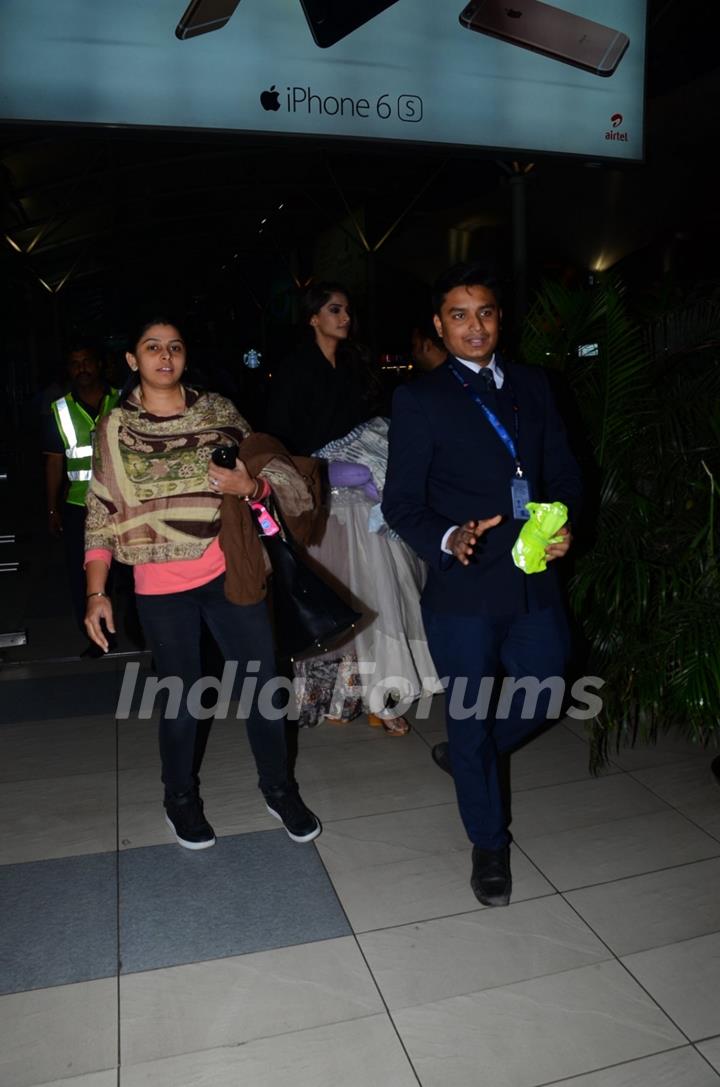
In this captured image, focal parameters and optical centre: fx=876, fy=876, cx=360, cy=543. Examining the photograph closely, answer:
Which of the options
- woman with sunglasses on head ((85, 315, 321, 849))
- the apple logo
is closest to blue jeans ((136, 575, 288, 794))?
woman with sunglasses on head ((85, 315, 321, 849))

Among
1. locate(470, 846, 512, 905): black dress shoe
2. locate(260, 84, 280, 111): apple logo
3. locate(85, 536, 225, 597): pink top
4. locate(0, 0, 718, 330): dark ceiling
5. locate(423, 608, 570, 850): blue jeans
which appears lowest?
locate(470, 846, 512, 905): black dress shoe

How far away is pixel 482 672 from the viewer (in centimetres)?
236

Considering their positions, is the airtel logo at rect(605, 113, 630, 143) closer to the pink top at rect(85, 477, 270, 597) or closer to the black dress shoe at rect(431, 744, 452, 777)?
the pink top at rect(85, 477, 270, 597)

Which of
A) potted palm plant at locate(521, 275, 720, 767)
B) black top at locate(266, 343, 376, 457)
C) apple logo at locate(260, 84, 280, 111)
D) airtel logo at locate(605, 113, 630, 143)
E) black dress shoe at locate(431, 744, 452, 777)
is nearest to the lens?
potted palm plant at locate(521, 275, 720, 767)

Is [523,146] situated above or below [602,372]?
above

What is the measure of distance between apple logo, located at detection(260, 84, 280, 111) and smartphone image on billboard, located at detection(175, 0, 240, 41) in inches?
12.3

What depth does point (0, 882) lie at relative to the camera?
2.52m

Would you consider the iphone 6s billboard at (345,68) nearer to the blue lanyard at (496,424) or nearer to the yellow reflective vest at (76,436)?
the yellow reflective vest at (76,436)

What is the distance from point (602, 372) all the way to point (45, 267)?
1678cm

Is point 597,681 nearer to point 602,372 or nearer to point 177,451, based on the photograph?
point 602,372

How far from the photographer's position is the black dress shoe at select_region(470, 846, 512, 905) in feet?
7.73

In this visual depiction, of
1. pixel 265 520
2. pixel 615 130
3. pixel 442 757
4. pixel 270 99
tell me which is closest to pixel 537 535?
pixel 265 520

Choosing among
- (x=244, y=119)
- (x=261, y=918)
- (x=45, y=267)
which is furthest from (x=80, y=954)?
(x=45, y=267)

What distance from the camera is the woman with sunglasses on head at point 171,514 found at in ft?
8.00
